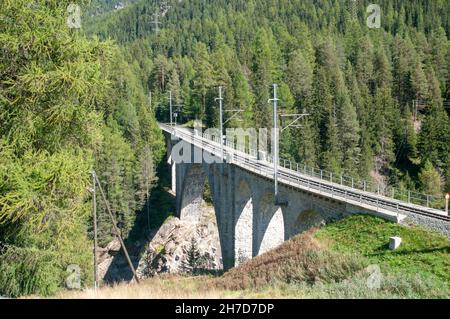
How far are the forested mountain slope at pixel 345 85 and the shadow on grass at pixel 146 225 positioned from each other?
40.8ft

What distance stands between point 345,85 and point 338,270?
63813 millimetres

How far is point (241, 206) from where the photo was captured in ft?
121

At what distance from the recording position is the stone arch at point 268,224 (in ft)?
103

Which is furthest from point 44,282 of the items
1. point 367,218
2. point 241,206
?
point 241,206

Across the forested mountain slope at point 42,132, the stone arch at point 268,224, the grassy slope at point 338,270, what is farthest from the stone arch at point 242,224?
the forested mountain slope at point 42,132

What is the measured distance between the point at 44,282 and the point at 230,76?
204 ft

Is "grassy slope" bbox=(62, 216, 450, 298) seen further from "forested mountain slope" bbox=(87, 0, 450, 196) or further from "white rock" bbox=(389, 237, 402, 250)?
"forested mountain slope" bbox=(87, 0, 450, 196)

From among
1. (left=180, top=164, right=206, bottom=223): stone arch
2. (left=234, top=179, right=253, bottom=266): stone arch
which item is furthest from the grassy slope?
(left=180, top=164, right=206, bottom=223): stone arch

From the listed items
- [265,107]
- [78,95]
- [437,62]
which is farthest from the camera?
[437,62]

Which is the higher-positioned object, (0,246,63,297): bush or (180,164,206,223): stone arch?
(0,246,63,297): bush

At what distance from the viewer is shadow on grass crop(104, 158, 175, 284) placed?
54406mm

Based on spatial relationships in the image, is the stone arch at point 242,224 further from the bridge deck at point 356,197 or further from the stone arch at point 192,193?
the stone arch at point 192,193

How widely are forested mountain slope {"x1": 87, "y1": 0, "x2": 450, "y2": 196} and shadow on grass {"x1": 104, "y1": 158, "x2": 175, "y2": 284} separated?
12450 mm

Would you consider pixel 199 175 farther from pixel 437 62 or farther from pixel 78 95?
pixel 437 62
